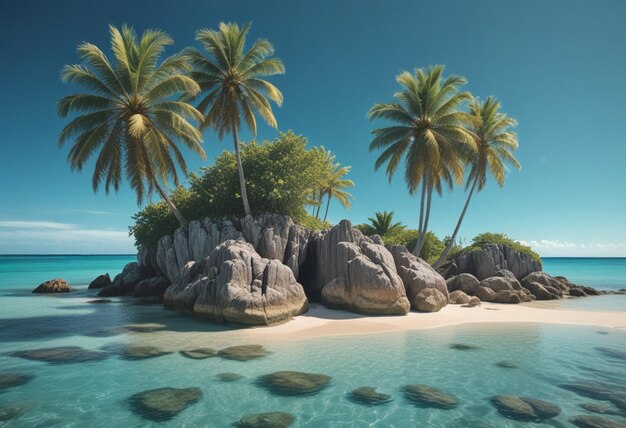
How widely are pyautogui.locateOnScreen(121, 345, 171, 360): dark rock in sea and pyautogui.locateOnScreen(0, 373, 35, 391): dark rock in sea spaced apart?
2.20 meters

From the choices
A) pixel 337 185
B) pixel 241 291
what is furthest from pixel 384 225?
pixel 241 291

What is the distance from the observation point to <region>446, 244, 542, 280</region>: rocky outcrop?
2645cm

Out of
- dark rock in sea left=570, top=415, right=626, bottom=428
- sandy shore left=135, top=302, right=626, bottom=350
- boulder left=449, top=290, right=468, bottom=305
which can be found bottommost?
dark rock in sea left=570, top=415, right=626, bottom=428

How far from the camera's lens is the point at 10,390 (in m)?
7.61

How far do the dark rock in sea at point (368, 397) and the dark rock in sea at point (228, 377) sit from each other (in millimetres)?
2799

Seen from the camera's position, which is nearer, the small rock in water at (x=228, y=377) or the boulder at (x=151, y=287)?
the small rock in water at (x=228, y=377)

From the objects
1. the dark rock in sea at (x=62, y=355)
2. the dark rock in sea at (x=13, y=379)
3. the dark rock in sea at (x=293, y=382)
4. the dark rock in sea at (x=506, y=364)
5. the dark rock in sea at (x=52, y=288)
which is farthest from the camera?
the dark rock in sea at (x=52, y=288)

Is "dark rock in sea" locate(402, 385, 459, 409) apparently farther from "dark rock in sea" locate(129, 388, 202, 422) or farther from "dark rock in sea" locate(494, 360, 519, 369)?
"dark rock in sea" locate(129, 388, 202, 422)

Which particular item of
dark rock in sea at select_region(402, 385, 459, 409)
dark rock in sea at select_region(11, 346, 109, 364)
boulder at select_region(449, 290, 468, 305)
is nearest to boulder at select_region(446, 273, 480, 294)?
boulder at select_region(449, 290, 468, 305)

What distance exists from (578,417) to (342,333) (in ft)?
24.6

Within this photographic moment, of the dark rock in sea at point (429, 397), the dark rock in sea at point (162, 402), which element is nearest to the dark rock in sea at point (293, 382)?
the dark rock in sea at point (162, 402)

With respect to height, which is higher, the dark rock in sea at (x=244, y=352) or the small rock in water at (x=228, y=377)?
the dark rock in sea at (x=244, y=352)

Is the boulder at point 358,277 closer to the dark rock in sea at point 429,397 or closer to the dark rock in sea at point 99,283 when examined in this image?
the dark rock in sea at point 429,397

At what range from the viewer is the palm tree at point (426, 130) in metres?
24.0
